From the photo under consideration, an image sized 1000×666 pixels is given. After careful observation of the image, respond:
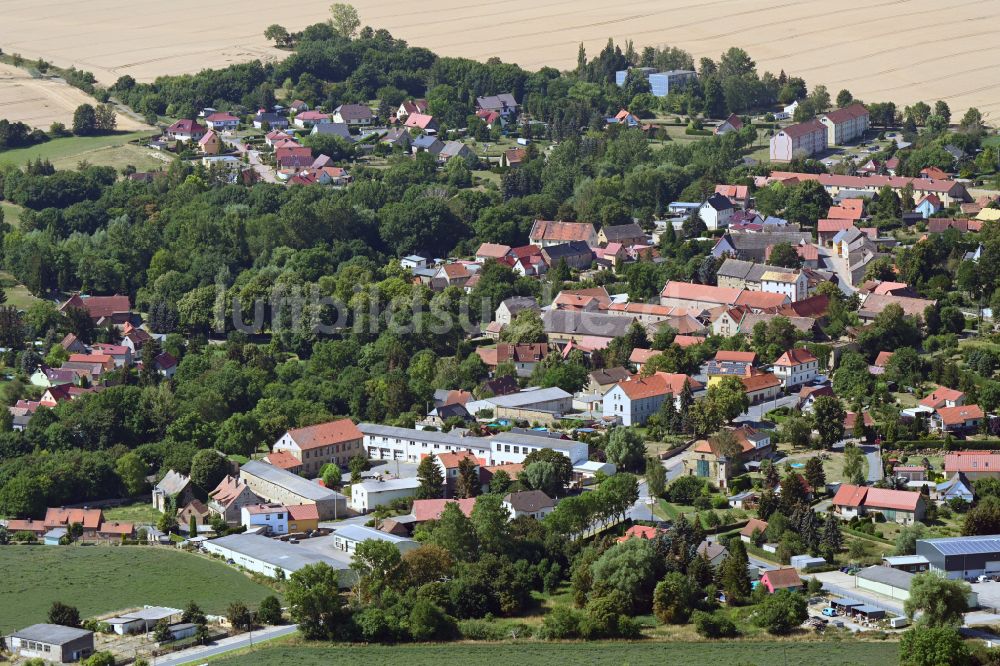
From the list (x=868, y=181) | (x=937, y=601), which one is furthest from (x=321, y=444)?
(x=868, y=181)

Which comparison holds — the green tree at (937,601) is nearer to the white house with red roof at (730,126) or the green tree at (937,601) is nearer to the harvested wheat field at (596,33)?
the white house with red roof at (730,126)

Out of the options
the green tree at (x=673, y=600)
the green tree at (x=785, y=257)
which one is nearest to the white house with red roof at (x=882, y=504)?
the green tree at (x=673, y=600)

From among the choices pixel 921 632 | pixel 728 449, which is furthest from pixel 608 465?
pixel 921 632

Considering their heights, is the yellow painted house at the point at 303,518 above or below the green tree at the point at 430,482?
below

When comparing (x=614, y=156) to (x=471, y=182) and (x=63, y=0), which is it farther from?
(x=63, y=0)

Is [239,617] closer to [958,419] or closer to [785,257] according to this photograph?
[958,419]

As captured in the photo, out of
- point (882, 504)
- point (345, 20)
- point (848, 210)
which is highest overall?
point (345, 20)
